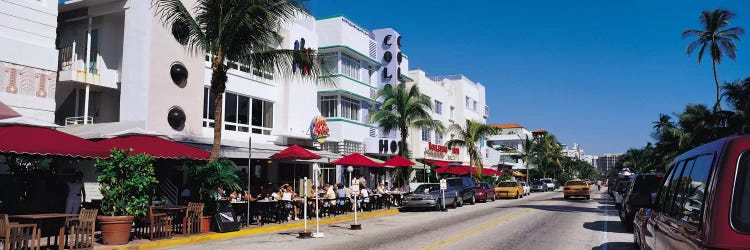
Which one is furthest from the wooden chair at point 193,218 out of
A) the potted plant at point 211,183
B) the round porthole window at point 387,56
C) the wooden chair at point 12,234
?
the round porthole window at point 387,56

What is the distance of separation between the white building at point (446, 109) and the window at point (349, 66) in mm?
10458

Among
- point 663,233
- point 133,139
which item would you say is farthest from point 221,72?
point 663,233

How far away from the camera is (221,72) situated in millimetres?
16375

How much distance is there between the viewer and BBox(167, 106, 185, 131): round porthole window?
2238 cm

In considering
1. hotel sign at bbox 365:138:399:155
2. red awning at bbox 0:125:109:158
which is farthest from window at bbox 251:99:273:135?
red awning at bbox 0:125:109:158

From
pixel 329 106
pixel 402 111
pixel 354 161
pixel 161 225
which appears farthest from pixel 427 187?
pixel 161 225

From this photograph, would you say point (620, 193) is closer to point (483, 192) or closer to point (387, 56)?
point (483, 192)

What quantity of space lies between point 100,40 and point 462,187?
65.5ft

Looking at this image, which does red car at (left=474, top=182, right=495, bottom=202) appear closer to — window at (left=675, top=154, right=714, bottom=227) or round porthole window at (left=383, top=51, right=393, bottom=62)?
round porthole window at (left=383, top=51, right=393, bottom=62)

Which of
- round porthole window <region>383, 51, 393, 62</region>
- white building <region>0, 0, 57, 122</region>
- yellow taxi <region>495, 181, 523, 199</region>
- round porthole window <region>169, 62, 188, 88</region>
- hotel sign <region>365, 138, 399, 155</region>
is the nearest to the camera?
white building <region>0, 0, 57, 122</region>

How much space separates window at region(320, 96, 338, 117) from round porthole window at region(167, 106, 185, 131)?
12819mm

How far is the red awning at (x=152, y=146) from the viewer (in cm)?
1450

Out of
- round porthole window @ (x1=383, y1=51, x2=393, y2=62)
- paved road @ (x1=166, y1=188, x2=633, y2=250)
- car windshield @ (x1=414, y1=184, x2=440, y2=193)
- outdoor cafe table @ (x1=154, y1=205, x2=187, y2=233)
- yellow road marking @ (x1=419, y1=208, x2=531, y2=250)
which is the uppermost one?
round porthole window @ (x1=383, y1=51, x2=393, y2=62)

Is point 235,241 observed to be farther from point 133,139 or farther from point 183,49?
point 183,49
